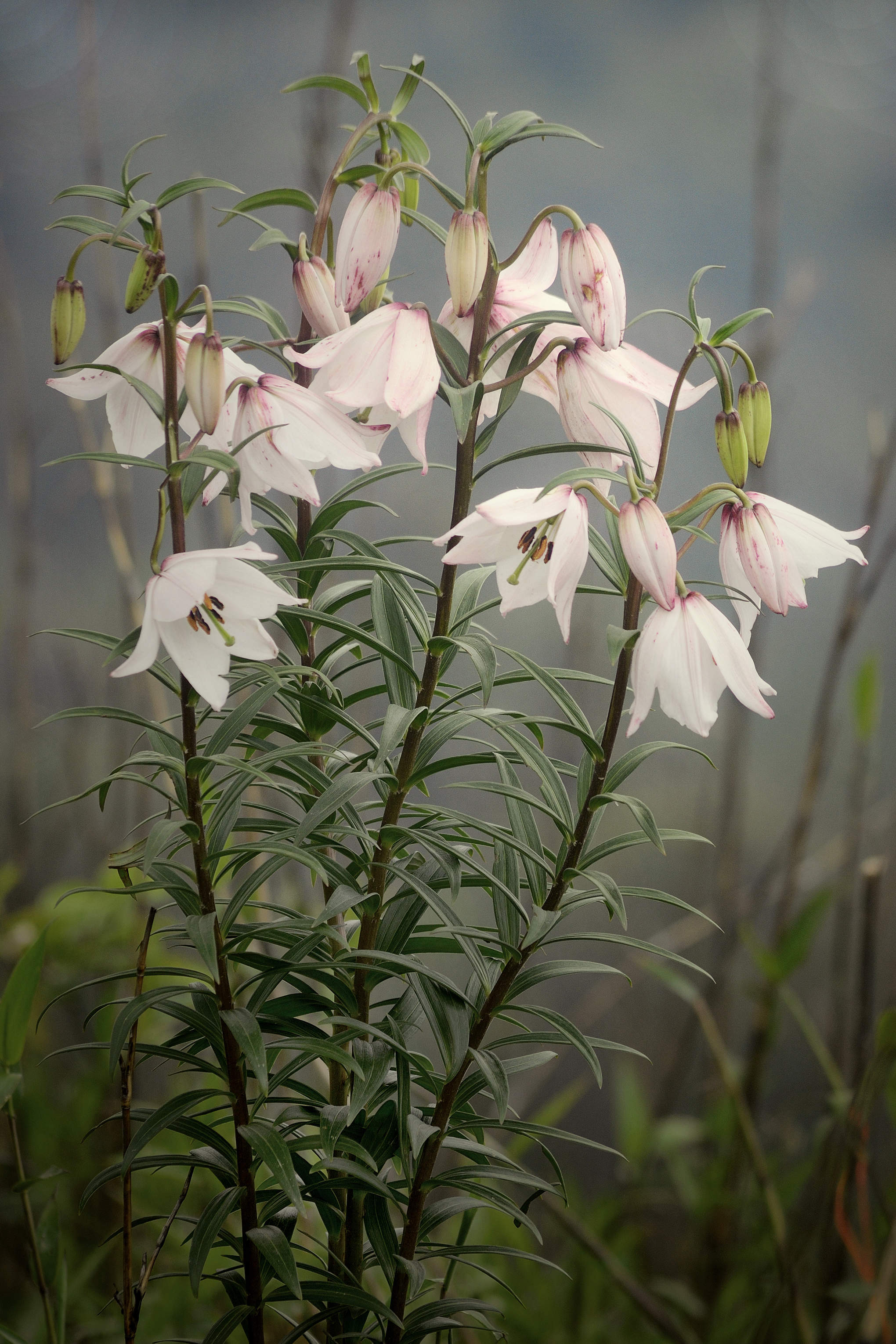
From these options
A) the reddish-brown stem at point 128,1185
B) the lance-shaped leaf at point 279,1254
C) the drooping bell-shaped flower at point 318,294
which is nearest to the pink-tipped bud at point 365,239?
the drooping bell-shaped flower at point 318,294

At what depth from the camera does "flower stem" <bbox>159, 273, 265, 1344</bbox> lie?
17.8 inches

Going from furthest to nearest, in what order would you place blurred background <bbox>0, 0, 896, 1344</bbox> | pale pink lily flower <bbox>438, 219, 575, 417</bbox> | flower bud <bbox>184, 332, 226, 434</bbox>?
1. blurred background <bbox>0, 0, 896, 1344</bbox>
2. pale pink lily flower <bbox>438, 219, 575, 417</bbox>
3. flower bud <bbox>184, 332, 226, 434</bbox>

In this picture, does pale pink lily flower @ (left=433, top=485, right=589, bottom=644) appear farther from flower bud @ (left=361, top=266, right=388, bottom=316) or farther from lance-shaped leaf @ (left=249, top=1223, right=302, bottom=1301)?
lance-shaped leaf @ (left=249, top=1223, right=302, bottom=1301)

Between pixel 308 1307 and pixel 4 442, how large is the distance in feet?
4.54

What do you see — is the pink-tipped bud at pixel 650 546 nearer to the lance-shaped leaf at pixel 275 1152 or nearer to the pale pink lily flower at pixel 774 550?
the pale pink lily flower at pixel 774 550

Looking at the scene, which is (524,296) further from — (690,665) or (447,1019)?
(447,1019)

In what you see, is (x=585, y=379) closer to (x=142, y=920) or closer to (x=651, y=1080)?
(x=142, y=920)

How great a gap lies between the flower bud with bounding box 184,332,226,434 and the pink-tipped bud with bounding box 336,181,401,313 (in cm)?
9

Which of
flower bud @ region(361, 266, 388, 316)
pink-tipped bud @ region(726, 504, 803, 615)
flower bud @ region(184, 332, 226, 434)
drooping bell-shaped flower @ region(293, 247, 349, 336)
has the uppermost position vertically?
flower bud @ region(361, 266, 388, 316)

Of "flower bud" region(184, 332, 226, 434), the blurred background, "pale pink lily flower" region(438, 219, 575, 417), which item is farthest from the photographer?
the blurred background

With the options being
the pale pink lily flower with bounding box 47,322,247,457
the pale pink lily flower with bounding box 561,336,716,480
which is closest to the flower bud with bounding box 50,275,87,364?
the pale pink lily flower with bounding box 47,322,247,457

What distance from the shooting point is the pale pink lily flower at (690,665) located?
456 mm

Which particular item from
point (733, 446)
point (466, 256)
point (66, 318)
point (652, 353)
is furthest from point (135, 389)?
point (652, 353)

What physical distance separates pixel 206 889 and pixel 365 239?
0.31m
